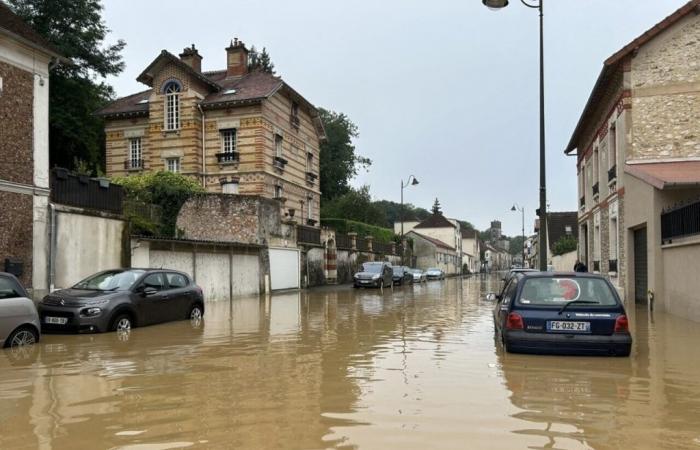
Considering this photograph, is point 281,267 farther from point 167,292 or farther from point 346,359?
Result: point 346,359

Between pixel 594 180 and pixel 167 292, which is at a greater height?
pixel 594 180

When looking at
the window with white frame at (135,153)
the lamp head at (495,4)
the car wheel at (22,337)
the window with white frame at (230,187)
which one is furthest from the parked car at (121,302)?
the window with white frame at (135,153)

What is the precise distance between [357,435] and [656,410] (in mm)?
3127

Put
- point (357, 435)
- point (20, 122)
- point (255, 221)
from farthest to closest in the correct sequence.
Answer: point (255, 221) < point (20, 122) < point (357, 435)

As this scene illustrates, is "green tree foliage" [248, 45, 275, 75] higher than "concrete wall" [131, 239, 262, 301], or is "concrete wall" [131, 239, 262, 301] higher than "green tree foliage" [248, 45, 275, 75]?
"green tree foliage" [248, 45, 275, 75]

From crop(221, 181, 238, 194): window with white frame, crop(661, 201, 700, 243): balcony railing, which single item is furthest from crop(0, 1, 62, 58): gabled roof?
crop(221, 181, 238, 194): window with white frame

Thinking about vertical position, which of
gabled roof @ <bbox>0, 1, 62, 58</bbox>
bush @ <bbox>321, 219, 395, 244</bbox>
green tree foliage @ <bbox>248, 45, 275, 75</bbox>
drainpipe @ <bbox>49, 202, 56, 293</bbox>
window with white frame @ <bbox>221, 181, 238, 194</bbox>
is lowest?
drainpipe @ <bbox>49, 202, 56, 293</bbox>

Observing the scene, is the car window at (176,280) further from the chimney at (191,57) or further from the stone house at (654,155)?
the chimney at (191,57)

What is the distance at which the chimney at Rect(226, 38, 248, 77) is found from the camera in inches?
1575

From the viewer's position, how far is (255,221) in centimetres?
2661

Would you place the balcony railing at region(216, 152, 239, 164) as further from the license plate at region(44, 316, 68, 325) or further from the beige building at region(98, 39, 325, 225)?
the license plate at region(44, 316, 68, 325)

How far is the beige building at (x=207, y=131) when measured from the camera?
1379 inches

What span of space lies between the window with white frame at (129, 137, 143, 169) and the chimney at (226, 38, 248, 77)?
762 cm

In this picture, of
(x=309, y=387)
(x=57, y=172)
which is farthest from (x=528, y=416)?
(x=57, y=172)
